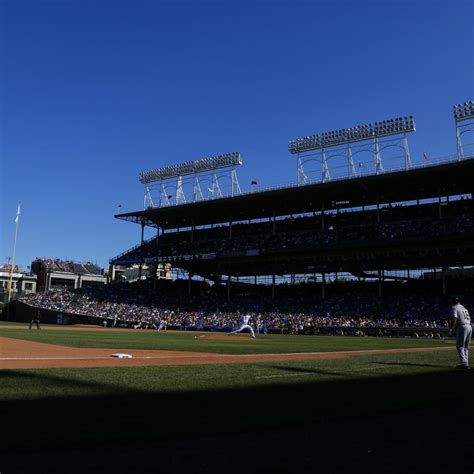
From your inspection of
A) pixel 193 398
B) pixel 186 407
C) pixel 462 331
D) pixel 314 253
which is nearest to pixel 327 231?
pixel 314 253

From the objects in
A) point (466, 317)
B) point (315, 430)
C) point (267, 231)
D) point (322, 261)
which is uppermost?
point (267, 231)

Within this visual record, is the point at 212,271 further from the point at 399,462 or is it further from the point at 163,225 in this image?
the point at 399,462

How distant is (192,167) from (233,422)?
62092 mm

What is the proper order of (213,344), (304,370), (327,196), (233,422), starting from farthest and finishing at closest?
(327,196) → (213,344) → (304,370) → (233,422)

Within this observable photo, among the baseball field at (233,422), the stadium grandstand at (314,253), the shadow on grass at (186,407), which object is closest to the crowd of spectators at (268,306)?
the stadium grandstand at (314,253)

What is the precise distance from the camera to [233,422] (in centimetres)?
571

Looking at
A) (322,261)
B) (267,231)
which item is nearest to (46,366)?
(322,261)

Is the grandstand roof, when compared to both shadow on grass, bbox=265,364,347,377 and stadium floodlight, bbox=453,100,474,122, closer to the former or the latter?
stadium floodlight, bbox=453,100,474,122

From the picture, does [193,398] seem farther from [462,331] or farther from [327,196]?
[327,196]

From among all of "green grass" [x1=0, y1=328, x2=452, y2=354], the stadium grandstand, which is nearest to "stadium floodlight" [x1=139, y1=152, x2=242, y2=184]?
the stadium grandstand

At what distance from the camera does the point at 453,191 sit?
51.7 meters

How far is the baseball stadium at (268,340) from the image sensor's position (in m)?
4.69

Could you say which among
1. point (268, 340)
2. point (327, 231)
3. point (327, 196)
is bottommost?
point (268, 340)

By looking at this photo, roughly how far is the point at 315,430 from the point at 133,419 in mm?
2052
